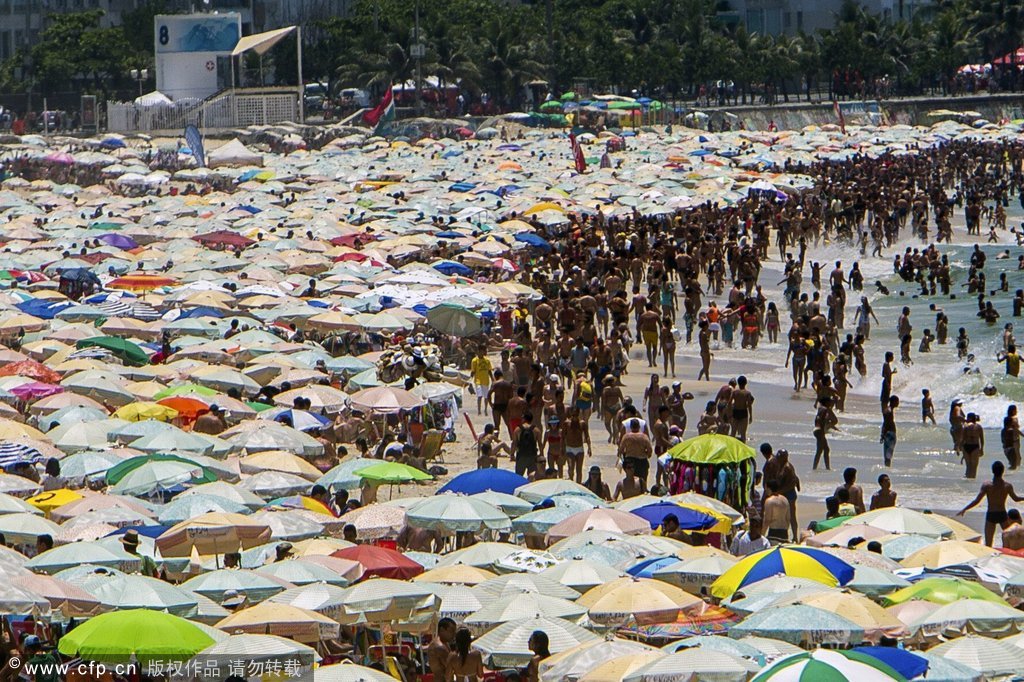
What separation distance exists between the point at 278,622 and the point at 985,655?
414 cm

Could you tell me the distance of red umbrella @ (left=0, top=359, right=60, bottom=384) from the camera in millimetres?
20656

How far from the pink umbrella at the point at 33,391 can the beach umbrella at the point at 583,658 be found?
436 inches

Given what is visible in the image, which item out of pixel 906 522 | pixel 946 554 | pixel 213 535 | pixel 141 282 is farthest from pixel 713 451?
pixel 141 282

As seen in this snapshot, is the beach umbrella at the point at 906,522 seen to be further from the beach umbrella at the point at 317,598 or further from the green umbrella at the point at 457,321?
the green umbrella at the point at 457,321

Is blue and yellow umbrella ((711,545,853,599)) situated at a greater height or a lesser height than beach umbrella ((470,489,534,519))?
greater

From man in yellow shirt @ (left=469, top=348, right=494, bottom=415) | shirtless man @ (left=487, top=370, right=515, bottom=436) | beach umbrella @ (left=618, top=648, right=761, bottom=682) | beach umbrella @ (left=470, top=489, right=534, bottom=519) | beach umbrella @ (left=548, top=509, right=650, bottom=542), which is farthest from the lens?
man in yellow shirt @ (left=469, top=348, right=494, bottom=415)

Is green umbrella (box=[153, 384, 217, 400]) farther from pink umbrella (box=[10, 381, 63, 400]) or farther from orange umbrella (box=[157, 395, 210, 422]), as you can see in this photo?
pink umbrella (box=[10, 381, 63, 400])

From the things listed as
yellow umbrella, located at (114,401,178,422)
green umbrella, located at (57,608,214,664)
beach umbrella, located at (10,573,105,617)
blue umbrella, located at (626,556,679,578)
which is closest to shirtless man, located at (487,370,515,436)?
yellow umbrella, located at (114,401,178,422)

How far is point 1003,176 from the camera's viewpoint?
59.9m

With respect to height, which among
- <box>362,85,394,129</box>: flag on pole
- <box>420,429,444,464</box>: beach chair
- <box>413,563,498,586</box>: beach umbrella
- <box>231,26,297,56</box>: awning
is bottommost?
<box>420,429,444,464</box>: beach chair

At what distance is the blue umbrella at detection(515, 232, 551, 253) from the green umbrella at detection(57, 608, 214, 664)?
27.8 m

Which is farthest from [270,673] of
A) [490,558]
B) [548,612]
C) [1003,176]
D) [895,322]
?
[1003,176]

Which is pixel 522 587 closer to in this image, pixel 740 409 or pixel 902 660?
pixel 902 660

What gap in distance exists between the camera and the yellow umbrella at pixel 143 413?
60.3 feet
